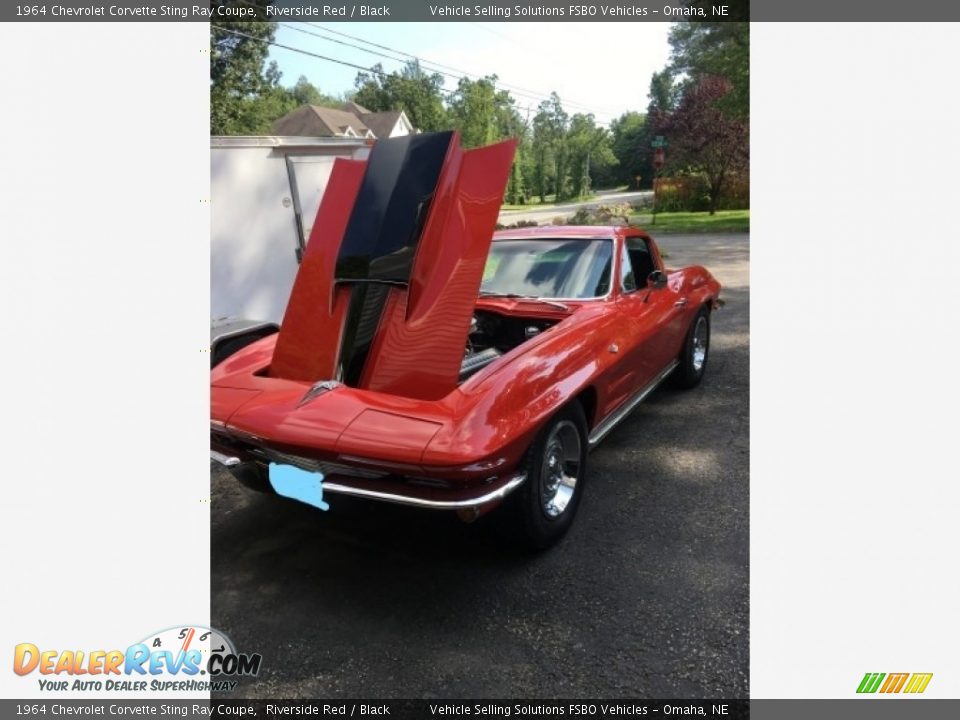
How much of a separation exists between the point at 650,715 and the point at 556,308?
229 cm

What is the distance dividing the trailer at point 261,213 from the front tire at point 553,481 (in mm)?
4527

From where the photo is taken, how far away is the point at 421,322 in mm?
2893

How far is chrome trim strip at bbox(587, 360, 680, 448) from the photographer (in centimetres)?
327

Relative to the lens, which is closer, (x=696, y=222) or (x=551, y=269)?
(x=551, y=269)

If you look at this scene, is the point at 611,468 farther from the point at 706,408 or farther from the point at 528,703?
the point at 528,703

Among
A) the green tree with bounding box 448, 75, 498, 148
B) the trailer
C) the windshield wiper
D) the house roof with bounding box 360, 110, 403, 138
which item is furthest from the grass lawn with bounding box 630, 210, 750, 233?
the house roof with bounding box 360, 110, 403, 138

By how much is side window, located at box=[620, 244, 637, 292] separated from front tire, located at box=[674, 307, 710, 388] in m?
0.97

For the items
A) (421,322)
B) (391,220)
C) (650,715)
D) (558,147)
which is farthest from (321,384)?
(558,147)

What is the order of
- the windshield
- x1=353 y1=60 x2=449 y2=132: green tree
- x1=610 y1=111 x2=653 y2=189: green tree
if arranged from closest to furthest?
the windshield → x1=353 y1=60 x2=449 y2=132: green tree → x1=610 y1=111 x2=653 y2=189: green tree

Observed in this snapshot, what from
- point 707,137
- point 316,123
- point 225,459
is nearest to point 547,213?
point 707,137

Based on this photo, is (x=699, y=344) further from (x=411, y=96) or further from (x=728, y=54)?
(x=411, y=96)

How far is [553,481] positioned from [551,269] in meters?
1.74

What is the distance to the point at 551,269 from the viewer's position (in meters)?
4.13
